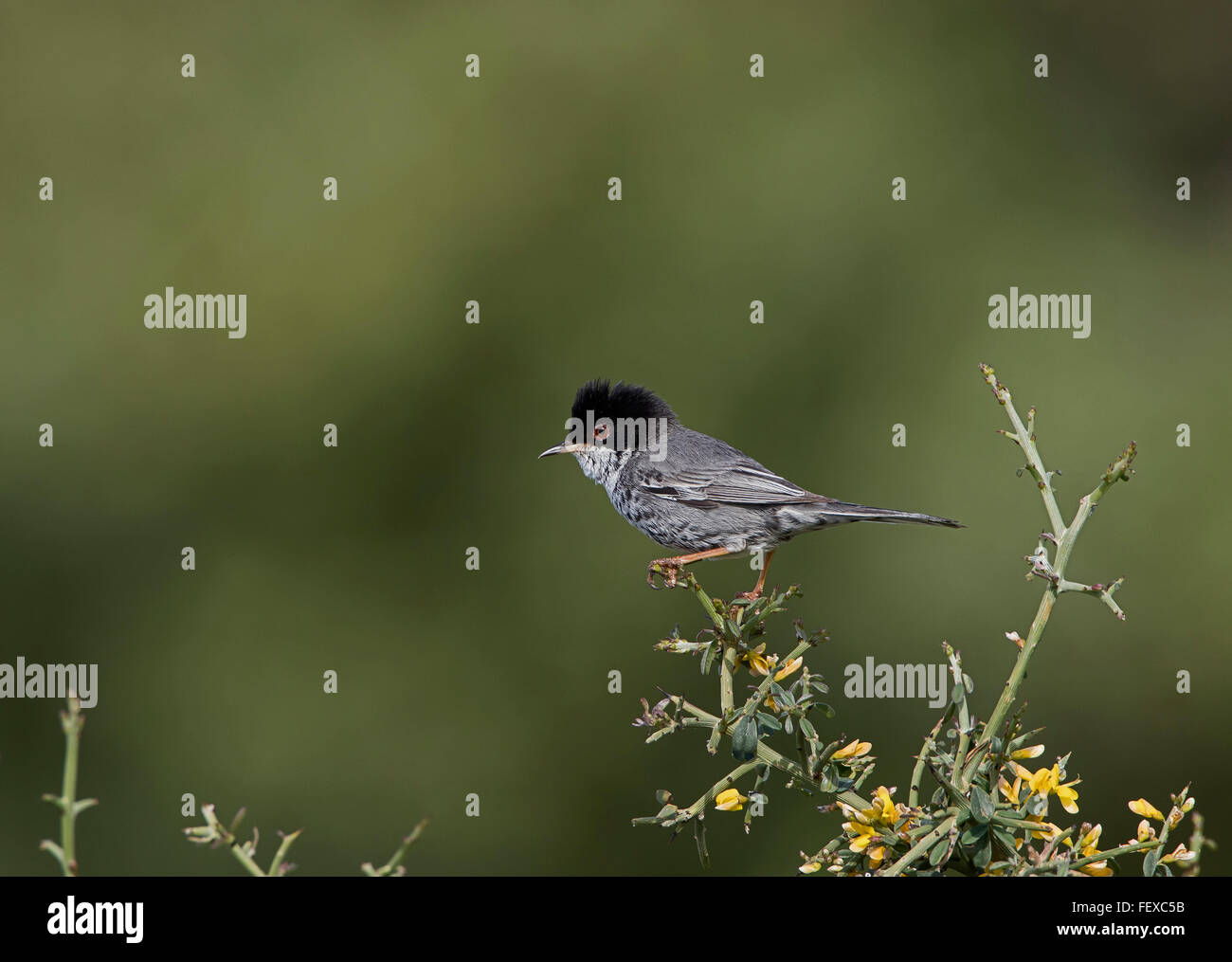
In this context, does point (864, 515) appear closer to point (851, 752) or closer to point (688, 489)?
point (688, 489)

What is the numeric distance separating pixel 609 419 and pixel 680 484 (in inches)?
16.3

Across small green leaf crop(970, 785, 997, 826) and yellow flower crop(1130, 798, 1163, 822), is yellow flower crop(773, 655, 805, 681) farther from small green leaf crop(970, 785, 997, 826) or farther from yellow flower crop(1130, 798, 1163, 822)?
yellow flower crop(1130, 798, 1163, 822)

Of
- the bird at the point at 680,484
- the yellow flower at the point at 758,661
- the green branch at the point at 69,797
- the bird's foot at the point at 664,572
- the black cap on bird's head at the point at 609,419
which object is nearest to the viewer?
the green branch at the point at 69,797

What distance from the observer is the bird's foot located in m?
3.13

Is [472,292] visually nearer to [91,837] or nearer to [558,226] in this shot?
[558,226]

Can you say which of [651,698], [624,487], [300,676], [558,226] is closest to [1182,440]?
[651,698]

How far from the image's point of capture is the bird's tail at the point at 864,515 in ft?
12.7

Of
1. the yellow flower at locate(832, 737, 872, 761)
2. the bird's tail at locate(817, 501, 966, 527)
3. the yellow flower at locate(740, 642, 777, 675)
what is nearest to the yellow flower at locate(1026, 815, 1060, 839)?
the yellow flower at locate(832, 737, 872, 761)

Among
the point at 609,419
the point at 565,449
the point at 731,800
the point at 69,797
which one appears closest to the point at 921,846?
the point at 731,800

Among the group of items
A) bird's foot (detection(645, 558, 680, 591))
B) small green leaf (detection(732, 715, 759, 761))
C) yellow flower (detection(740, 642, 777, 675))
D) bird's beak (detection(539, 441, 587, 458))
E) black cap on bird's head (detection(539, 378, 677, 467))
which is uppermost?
black cap on bird's head (detection(539, 378, 677, 467))

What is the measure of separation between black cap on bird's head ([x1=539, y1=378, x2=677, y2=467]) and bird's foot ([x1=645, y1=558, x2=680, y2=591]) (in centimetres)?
80

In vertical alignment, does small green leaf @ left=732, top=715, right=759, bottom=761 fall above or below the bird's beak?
below

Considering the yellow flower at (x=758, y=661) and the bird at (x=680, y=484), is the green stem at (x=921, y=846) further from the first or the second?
the bird at (x=680, y=484)

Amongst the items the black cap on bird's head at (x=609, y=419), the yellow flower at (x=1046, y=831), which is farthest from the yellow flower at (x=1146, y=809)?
the black cap on bird's head at (x=609, y=419)
